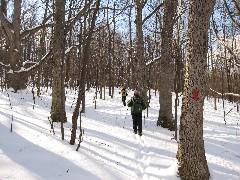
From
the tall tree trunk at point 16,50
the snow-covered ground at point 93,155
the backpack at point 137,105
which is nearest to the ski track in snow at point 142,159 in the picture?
the snow-covered ground at point 93,155

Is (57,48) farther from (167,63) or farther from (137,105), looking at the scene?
(167,63)

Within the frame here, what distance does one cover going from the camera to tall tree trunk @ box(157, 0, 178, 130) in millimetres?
10977

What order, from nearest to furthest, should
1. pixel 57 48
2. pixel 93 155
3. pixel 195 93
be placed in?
pixel 195 93, pixel 93 155, pixel 57 48

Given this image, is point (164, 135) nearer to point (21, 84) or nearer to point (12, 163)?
point (12, 163)

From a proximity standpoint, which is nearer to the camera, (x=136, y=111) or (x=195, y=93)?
(x=195, y=93)

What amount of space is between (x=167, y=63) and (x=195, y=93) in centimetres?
595

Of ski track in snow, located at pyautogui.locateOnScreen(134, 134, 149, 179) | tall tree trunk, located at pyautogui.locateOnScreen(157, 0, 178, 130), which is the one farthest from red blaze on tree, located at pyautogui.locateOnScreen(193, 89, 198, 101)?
tall tree trunk, located at pyautogui.locateOnScreen(157, 0, 178, 130)

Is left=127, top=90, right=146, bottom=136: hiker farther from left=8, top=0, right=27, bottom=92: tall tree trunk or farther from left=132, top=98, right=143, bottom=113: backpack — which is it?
left=8, top=0, right=27, bottom=92: tall tree trunk

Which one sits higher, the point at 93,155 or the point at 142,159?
the point at 93,155

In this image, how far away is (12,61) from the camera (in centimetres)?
1528

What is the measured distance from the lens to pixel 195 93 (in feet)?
17.3

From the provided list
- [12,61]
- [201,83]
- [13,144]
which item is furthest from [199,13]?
[12,61]

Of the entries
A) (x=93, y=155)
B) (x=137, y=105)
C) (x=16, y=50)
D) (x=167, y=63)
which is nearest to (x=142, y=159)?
(x=93, y=155)

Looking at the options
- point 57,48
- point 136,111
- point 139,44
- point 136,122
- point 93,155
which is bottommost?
point 93,155
